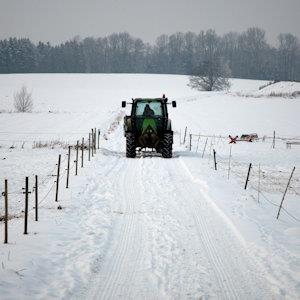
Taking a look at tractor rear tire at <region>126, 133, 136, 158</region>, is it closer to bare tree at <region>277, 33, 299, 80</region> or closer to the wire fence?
the wire fence

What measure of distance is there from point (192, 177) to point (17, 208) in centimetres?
561

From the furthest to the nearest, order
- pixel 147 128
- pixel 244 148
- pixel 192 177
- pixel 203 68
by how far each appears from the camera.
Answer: pixel 203 68
pixel 244 148
pixel 147 128
pixel 192 177

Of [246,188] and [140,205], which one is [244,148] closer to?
[246,188]

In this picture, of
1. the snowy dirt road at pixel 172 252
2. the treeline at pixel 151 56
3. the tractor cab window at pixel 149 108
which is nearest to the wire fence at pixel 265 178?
the snowy dirt road at pixel 172 252

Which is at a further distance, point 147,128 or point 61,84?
point 61,84

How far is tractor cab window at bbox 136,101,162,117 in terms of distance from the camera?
689 inches

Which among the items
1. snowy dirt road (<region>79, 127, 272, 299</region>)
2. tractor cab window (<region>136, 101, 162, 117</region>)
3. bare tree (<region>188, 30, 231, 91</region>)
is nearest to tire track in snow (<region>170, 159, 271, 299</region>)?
snowy dirt road (<region>79, 127, 272, 299</region>)

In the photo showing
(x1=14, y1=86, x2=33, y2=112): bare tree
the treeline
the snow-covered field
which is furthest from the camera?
the treeline

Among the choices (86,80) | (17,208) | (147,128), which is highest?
(86,80)

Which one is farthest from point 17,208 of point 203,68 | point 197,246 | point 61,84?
point 61,84

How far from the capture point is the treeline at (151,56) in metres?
121

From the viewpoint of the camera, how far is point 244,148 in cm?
2262

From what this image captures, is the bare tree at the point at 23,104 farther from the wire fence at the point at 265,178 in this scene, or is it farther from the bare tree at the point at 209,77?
the bare tree at the point at 209,77

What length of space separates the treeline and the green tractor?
93275mm
